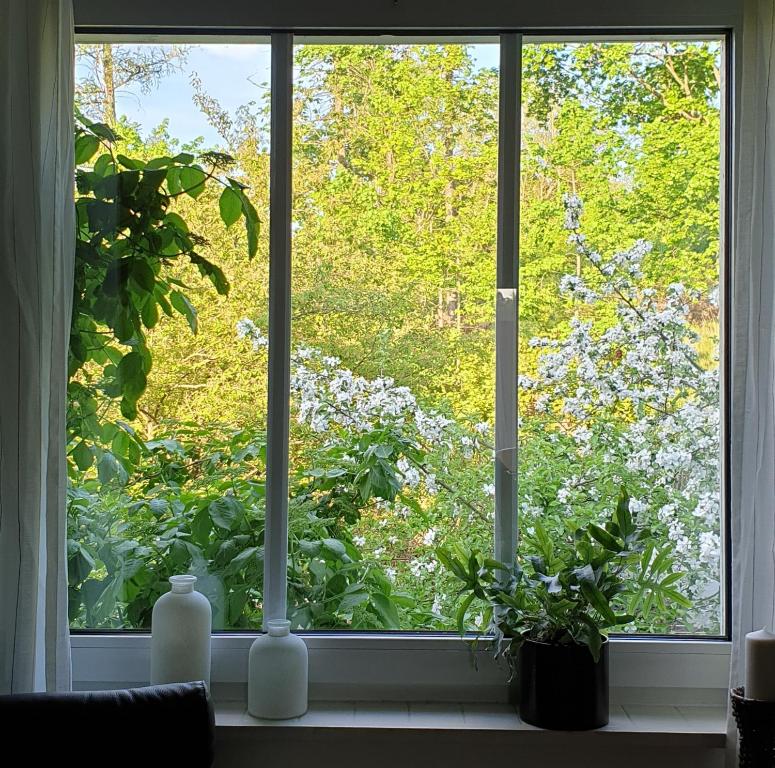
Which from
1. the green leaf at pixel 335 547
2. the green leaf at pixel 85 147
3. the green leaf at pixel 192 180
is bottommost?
the green leaf at pixel 335 547

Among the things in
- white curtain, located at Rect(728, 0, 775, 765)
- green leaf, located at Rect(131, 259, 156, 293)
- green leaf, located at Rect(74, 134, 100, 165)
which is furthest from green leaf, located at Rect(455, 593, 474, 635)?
green leaf, located at Rect(74, 134, 100, 165)

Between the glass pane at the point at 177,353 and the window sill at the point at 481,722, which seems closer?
the window sill at the point at 481,722

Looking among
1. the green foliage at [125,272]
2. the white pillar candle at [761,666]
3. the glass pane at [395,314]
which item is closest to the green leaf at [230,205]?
the green foliage at [125,272]

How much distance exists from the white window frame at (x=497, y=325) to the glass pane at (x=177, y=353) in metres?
0.04

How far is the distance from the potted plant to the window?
101 mm

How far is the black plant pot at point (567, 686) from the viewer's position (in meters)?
1.63

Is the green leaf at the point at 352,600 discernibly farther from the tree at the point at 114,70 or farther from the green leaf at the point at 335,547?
the tree at the point at 114,70

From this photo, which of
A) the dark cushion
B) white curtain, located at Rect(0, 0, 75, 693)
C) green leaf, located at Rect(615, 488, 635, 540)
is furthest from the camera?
green leaf, located at Rect(615, 488, 635, 540)

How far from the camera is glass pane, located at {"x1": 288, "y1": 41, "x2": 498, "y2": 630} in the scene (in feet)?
6.00

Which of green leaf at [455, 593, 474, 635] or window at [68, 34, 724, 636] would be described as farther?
window at [68, 34, 724, 636]

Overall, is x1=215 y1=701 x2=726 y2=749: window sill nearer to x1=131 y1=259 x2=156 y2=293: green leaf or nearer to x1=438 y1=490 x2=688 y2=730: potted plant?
x1=438 y1=490 x2=688 y2=730: potted plant

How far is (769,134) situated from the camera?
162 centimetres

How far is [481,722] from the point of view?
5.56 ft

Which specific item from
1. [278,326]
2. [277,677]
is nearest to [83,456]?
[278,326]
